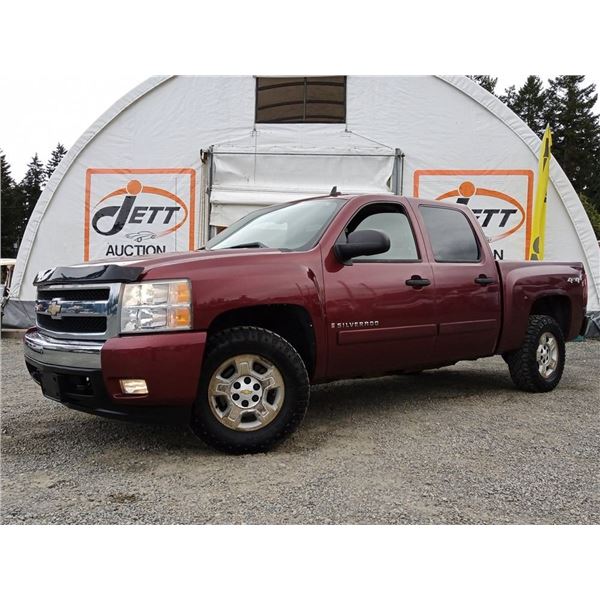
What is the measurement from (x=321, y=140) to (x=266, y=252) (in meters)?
7.02

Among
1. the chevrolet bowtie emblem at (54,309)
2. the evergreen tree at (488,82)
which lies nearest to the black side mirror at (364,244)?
the chevrolet bowtie emblem at (54,309)

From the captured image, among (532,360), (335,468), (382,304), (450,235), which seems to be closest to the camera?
(335,468)

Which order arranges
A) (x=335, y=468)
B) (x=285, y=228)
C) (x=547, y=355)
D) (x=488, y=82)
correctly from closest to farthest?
(x=335, y=468) → (x=285, y=228) → (x=547, y=355) → (x=488, y=82)

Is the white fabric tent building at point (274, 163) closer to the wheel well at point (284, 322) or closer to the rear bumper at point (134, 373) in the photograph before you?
the wheel well at point (284, 322)

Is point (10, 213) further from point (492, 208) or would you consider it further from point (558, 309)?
point (558, 309)

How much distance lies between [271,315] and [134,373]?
43.8 inches

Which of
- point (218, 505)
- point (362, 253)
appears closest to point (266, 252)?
point (362, 253)

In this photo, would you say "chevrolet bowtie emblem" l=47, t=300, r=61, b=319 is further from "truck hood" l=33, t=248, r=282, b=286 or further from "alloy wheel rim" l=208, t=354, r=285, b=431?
"alloy wheel rim" l=208, t=354, r=285, b=431

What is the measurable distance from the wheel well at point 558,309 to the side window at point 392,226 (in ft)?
7.00

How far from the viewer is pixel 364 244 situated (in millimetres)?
A: 4055

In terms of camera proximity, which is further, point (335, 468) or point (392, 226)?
point (392, 226)

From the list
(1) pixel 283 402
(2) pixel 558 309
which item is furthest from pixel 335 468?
(2) pixel 558 309

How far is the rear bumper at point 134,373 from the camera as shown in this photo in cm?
333

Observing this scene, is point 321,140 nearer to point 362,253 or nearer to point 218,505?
point 362,253
